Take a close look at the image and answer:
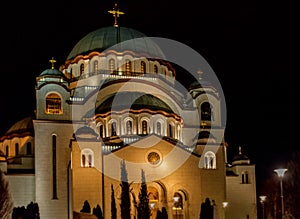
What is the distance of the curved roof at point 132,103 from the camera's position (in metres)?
43.0

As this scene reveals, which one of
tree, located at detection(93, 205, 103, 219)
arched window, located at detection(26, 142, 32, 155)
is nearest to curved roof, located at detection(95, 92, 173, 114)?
arched window, located at detection(26, 142, 32, 155)

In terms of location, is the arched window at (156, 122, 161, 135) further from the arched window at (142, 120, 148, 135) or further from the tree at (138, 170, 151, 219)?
the tree at (138, 170, 151, 219)

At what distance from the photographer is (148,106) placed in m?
43.3

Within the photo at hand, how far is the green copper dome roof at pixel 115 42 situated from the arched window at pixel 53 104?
20.8 ft

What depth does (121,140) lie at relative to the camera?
4097cm

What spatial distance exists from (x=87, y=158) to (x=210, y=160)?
8.78 m

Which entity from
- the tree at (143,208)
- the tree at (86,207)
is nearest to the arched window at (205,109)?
the tree at (86,207)

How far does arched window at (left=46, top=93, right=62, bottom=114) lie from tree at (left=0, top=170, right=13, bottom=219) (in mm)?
5347

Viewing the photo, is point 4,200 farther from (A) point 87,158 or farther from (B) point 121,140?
(B) point 121,140

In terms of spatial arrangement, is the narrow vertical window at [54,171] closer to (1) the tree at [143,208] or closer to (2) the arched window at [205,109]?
(1) the tree at [143,208]

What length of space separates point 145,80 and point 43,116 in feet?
27.9

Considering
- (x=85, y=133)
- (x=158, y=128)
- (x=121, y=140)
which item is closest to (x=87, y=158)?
(x=85, y=133)

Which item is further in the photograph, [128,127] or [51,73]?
[51,73]

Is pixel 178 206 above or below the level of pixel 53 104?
below
